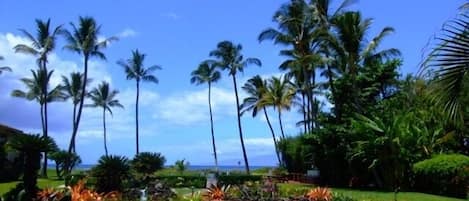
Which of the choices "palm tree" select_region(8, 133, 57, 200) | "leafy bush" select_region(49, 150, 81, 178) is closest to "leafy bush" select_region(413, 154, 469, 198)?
"palm tree" select_region(8, 133, 57, 200)

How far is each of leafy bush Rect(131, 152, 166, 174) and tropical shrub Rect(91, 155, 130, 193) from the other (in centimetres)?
1293

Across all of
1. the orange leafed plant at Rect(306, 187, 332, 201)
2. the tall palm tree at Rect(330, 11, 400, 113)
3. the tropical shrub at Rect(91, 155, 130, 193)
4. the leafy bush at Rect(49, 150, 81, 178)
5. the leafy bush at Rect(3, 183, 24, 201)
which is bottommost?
the orange leafed plant at Rect(306, 187, 332, 201)

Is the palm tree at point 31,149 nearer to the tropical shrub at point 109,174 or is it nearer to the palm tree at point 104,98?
the tropical shrub at point 109,174

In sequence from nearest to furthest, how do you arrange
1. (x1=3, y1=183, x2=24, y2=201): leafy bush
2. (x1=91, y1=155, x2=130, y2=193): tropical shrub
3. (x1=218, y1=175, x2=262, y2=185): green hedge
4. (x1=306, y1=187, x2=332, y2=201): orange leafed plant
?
(x1=3, y1=183, x2=24, y2=201): leafy bush, (x1=306, y1=187, x2=332, y2=201): orange leafed plant, (x1=91, y1=155, x2=130, y2=193): tropical shrub, (x1=218, y1=175, x2=262, y2=185): green hedge

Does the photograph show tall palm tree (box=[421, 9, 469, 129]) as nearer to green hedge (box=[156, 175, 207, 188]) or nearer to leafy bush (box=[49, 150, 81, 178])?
green hedge (box=[156, 175, 207, 188])

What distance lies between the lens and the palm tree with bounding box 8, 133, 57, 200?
1670 centimetres

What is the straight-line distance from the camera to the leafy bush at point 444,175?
29.0 metres

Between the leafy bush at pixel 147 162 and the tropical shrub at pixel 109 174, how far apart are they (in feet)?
42.4

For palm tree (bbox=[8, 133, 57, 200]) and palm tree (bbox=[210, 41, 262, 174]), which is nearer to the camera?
palm tree (bbox=[8, 133, 57, 200])

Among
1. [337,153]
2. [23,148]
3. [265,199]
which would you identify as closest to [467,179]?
[337,153]

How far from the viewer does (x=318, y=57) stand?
1642 inches

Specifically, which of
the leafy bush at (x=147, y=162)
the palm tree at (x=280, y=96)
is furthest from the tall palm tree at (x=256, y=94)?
the leafy bush at (x=147, y=162)

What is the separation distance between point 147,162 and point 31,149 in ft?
58.4

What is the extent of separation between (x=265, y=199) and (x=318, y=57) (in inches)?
1062
